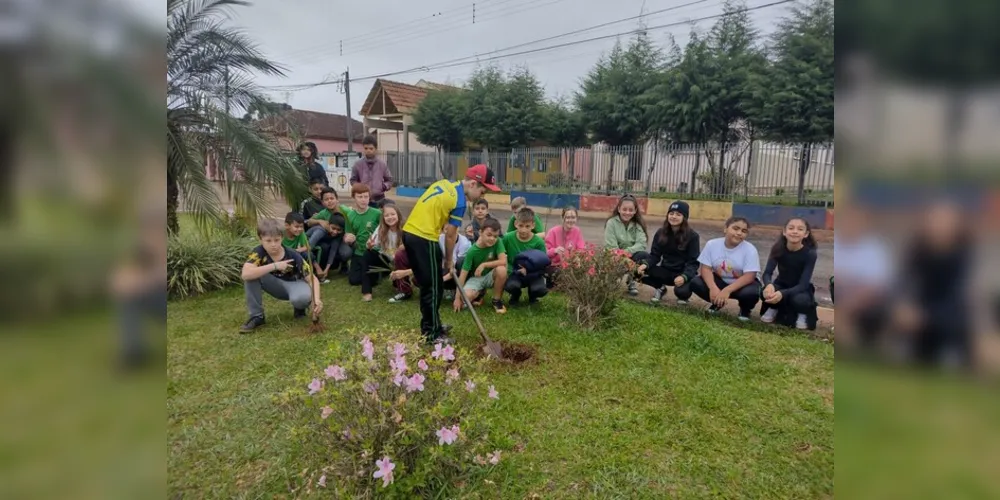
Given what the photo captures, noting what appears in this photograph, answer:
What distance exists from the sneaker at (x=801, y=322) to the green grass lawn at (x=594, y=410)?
0.21 metres

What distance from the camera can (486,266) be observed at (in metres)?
5.11

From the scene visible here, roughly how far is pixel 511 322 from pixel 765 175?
39.8ft

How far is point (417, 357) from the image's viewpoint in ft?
7.38

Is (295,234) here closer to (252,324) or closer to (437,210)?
(252,324)

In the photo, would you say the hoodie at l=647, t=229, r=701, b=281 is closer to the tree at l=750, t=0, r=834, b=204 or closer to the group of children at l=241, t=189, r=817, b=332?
the group of children at l=241, t=189, r=817, b=332

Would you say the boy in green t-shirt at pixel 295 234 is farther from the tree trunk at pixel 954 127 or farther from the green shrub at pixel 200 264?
the tree trunk at pixel 954 127

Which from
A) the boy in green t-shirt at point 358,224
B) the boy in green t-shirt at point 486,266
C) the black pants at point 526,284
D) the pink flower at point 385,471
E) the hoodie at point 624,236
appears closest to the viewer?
the pink flower at point 385,471

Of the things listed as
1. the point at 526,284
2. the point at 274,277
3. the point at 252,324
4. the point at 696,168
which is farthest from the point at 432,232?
the point at 696,168

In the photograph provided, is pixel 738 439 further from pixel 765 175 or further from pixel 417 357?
pixel 765 175

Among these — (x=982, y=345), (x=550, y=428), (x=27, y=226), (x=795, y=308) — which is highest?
(x=27, y=226)

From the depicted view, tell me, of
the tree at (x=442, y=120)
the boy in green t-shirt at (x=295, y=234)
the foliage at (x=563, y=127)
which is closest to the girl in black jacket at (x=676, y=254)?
the boy in green t-shirt at (x=295, y=234)

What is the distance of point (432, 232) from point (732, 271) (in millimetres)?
2799

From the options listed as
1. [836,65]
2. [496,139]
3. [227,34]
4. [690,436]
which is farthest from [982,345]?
[496,139]

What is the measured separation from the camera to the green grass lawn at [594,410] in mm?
2344
